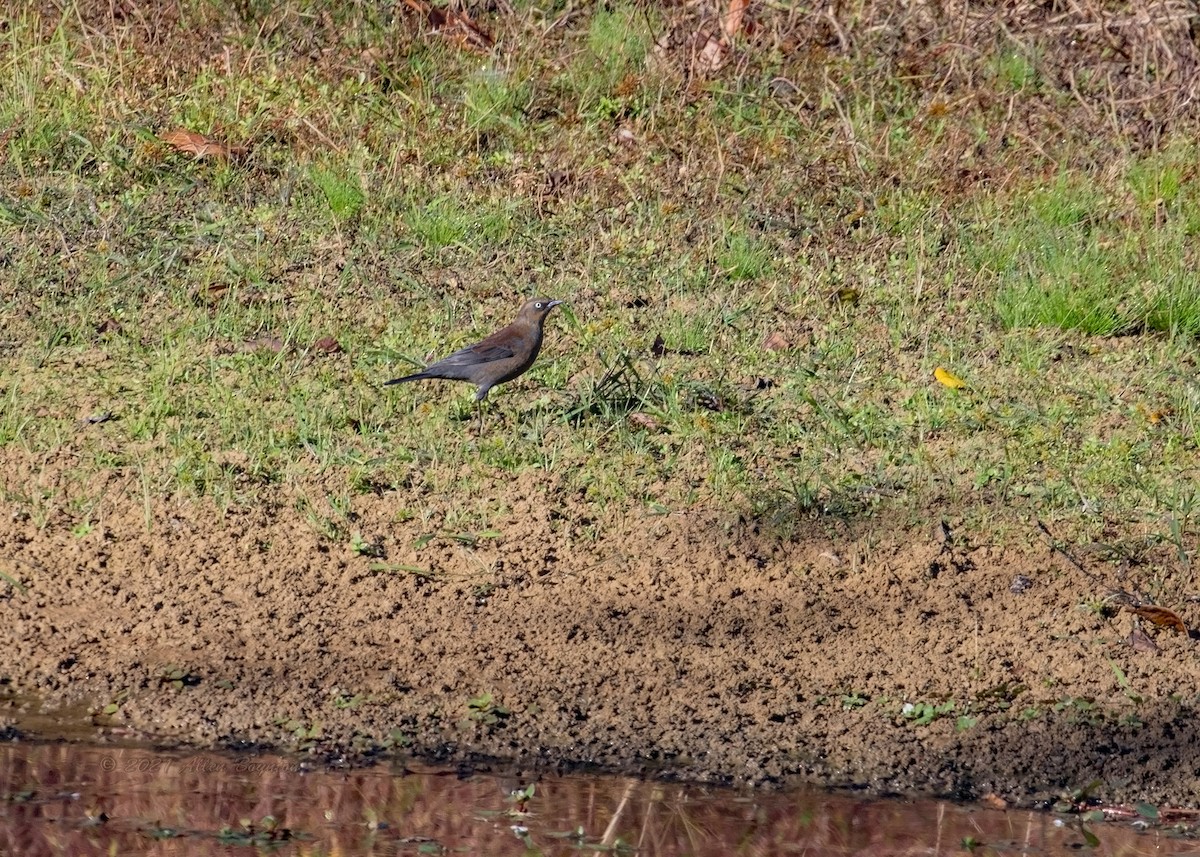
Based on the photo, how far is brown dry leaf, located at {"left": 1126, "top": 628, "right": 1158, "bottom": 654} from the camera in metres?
4.94

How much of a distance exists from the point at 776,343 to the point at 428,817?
3.39m

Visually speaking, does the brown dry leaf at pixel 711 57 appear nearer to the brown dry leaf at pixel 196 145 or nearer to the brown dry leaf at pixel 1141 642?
the brown dry leaf at pixel 196 145

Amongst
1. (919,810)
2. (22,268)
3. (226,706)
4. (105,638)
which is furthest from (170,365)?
(919,810)

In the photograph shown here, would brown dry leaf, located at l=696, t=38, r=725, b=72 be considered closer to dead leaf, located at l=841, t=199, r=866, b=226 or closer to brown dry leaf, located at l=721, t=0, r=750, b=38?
brown dry leaf, located at l=721, t=0, r=750, b=38

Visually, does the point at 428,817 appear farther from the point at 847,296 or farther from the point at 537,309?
the point at 847,296

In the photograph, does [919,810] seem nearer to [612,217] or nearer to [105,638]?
[105,638]

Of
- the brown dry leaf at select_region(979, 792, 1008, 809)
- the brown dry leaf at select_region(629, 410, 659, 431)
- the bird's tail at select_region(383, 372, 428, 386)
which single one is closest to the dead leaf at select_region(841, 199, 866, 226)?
the brown dry leaf at select_region(629, 410, 659, 431)

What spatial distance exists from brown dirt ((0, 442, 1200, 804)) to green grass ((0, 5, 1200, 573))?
21 cm

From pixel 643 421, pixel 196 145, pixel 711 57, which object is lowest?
pixel 643 421

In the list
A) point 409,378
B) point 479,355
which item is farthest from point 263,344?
point 479,355

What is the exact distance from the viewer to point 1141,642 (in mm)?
4980

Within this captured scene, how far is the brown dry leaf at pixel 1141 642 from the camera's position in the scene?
16.2ft

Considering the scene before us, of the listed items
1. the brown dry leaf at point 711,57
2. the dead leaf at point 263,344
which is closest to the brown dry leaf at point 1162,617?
the dead leaf at point 263,344

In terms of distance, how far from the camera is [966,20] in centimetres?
905
